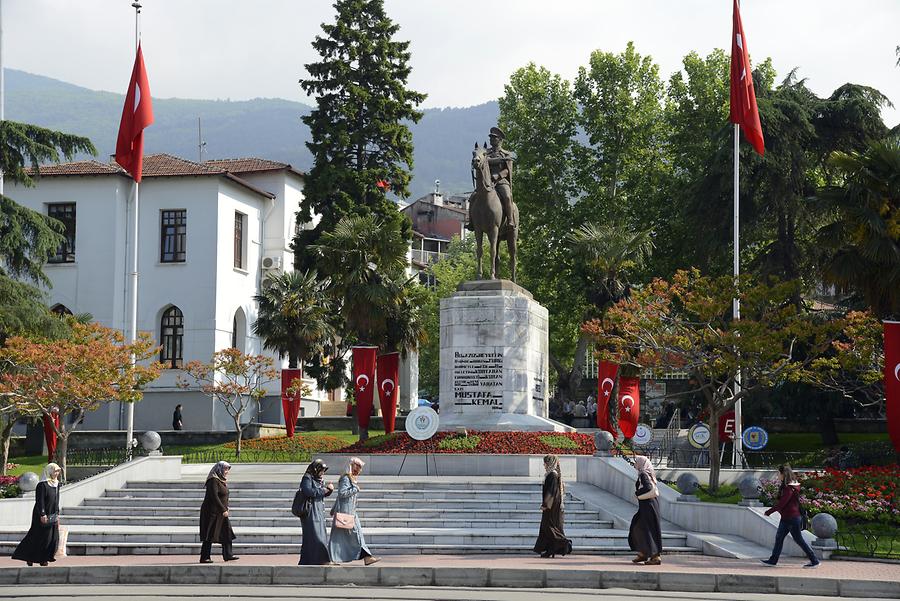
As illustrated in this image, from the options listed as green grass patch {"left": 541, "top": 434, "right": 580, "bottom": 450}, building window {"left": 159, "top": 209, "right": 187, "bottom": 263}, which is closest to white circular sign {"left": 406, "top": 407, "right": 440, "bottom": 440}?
green grass patch {"left": 541, "top": 434, "right": 580, "bottom": 450}

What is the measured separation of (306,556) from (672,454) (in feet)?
59.9

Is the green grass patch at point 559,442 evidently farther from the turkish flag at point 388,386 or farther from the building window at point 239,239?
the building window at point 239,239

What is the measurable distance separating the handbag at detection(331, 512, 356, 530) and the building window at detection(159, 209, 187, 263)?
40.7 meters

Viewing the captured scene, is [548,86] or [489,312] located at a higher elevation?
[548,86]

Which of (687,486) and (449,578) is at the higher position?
(687,486)

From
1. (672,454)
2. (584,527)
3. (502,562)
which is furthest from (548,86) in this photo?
(502,562)

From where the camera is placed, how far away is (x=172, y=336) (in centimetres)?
5594

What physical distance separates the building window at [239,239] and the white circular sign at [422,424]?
1149 inches

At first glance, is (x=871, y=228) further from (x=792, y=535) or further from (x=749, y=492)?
(x=792, y=535)

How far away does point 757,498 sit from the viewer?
2161 cm

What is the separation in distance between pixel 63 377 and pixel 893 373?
20019 millimetres

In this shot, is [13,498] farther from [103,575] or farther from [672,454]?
[672,454]

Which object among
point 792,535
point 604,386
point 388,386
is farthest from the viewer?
point 388,386

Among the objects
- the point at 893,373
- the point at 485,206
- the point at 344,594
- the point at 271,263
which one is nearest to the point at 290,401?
the point at 271,263
